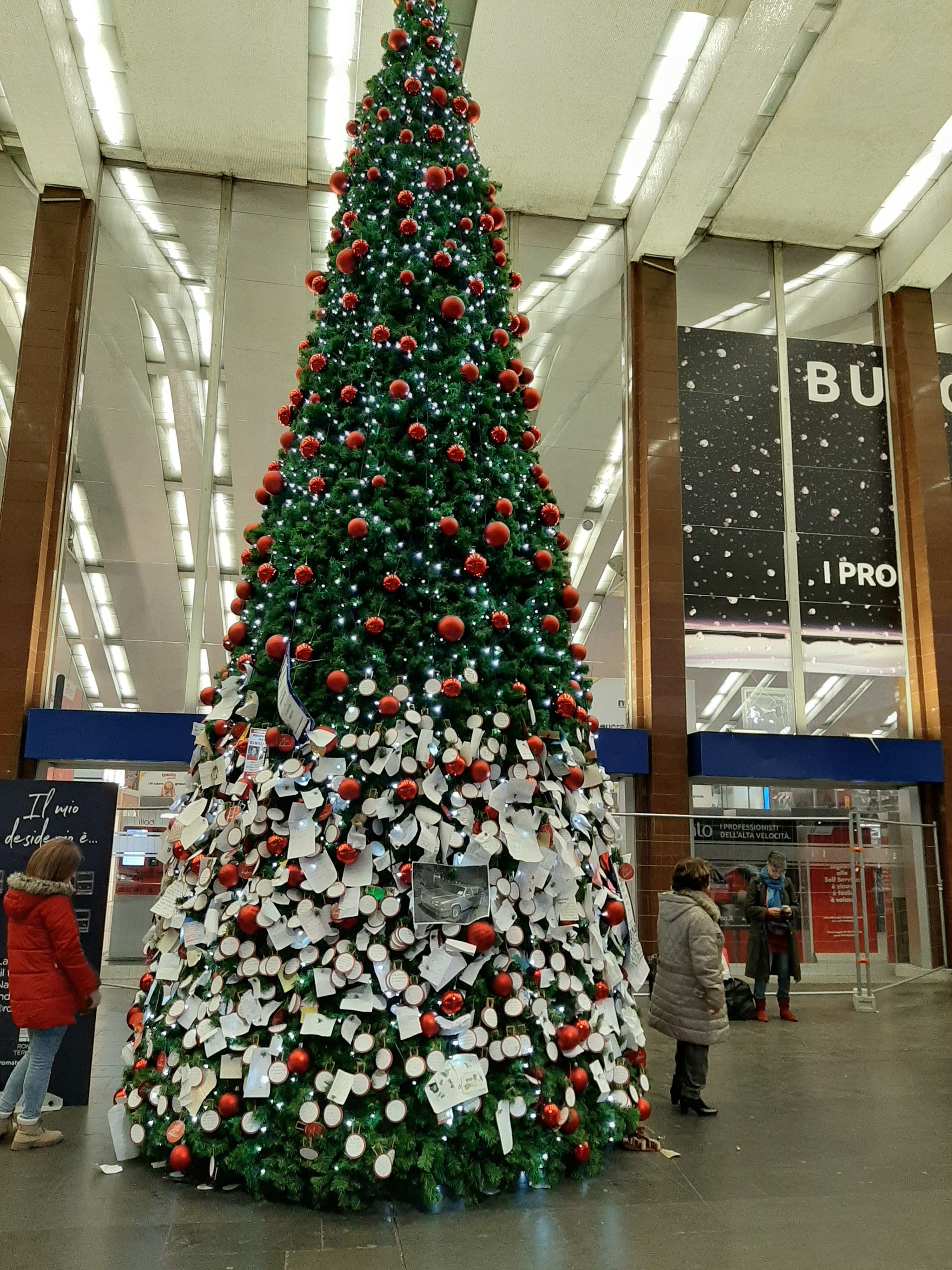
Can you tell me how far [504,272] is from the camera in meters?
4.70

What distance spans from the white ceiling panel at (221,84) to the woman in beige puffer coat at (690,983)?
29.6 ft

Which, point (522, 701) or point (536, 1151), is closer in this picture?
point (536, 1151)

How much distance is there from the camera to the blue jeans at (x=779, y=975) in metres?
7.96

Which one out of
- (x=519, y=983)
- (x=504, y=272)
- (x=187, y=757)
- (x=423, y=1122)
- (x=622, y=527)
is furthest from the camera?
(x=622, y=527)

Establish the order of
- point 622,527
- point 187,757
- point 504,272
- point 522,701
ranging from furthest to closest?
point 622,527, point 187,757, point 504,272, point 522,701

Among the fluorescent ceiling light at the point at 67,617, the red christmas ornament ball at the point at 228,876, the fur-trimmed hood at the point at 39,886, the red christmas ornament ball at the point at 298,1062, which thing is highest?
the fluorescent ceiling light at the point at 67,617

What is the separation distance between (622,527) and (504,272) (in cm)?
705

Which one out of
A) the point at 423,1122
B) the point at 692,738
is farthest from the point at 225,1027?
the point at 692,738

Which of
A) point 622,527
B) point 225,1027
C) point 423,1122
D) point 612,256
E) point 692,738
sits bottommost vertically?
point 423,1122

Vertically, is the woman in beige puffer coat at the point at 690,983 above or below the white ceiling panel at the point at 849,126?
below

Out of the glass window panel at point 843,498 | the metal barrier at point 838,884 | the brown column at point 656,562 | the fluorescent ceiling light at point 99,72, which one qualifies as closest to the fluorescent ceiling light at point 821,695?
the glass window panel at point 843,498

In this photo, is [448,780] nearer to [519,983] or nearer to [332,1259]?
[519,983]

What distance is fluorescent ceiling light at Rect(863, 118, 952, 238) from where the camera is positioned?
36.2 ft

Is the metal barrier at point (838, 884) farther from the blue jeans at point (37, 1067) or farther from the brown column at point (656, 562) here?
the blue jeans at point (37, 1067)
